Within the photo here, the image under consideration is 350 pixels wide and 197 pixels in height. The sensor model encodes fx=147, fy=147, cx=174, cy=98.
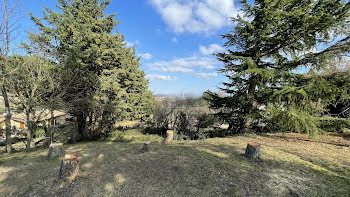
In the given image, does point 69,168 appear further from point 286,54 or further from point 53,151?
point 286,54

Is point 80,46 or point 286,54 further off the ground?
point 80,46

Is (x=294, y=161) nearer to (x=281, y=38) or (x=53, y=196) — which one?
(x=281, y=38)

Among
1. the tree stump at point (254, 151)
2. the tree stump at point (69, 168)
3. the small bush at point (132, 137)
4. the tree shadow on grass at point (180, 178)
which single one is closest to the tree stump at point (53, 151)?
the tree shadow on grass at point (180, 178)

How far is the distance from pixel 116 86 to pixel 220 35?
771 centimetres

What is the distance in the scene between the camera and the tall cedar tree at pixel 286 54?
19.1 ft

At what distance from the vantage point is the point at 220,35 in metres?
7.95

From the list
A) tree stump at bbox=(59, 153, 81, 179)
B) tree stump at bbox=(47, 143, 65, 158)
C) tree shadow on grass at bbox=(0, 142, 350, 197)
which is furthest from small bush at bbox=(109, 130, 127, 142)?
tree stump at bbox=(59, 153, 81, 179)

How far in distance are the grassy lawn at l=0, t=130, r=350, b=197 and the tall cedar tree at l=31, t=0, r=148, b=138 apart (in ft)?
15.3

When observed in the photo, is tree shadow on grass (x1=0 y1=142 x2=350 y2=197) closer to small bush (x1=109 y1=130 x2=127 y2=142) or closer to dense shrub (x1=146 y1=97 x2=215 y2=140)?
small bush (x1=109 y1=130 x2=127 y2=142)

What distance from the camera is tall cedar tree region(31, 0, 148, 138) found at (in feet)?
27.9

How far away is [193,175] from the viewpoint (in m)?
3.77

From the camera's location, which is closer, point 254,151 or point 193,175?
point 193,175

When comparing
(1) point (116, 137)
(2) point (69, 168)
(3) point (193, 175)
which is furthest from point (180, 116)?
(2) point (69, 168)

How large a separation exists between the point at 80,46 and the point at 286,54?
37.8ft
